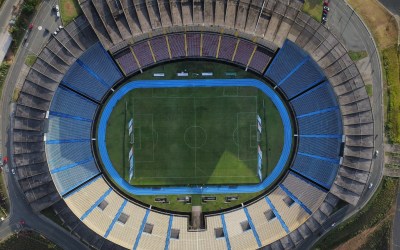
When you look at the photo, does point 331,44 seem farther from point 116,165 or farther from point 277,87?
point 116,165

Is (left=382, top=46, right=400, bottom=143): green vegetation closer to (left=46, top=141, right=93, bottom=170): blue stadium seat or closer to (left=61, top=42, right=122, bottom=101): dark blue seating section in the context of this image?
(left=61, top=42, right=122, bottom=101): dark blue seating section

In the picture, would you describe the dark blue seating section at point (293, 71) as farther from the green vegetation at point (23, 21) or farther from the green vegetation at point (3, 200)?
the green vegetation at point (3, 200)

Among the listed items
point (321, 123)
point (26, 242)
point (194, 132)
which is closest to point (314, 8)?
point (321, 123)

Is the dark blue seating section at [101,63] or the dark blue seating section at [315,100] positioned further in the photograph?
the dark blue seating section at [315,100]

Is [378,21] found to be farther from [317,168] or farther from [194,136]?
[194,136]

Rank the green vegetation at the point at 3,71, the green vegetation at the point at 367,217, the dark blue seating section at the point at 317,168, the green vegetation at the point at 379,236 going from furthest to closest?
the green vegetation at the point at 379,236
the green vegetation at the point at 367,217
the green vegetation at the point at 3,71
the dark blue seating section at the point at 317,168

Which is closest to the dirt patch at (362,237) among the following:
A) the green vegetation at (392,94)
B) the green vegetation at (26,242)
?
the green vegetation at (392,94)
